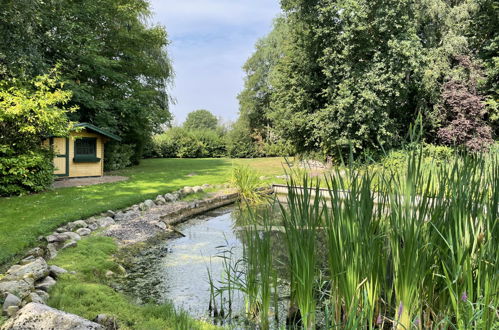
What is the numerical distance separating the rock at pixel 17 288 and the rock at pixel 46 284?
0.52 feet

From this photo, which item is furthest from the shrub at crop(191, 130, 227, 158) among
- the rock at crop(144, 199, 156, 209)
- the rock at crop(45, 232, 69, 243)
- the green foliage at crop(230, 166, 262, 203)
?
the rock at crop(45, 232, 69, 243)

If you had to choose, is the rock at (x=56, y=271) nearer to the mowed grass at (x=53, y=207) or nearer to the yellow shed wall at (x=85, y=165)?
the mowed grass at (x=53, y=207)

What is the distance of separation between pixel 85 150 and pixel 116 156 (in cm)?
322

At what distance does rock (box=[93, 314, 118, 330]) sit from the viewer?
Answer: 2727 millimetres

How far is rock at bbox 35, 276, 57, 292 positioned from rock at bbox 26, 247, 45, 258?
0.84 meters

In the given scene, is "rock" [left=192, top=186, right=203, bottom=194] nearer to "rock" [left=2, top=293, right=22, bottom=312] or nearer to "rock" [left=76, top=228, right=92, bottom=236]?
"rock" [left=76, top=228, right=92, bottom=236]

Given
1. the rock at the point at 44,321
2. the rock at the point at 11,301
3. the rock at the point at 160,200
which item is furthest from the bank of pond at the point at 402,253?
the rock at the point at 160,200

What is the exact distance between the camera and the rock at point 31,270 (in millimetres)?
3436

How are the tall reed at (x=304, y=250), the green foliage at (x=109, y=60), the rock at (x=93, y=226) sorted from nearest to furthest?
the tall reed at (x=304, y=250) → the rock at (x=93, y=226) → the green foliage at (x=109, y=60)

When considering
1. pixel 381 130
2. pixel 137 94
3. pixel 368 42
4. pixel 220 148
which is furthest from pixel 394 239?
pixel 220 148

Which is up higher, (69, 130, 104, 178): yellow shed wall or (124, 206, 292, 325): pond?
(69, 130, 104, 178): yellow shed wall

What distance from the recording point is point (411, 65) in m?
13.1

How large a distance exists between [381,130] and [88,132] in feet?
36.6

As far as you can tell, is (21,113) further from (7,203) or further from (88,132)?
(88,132)
